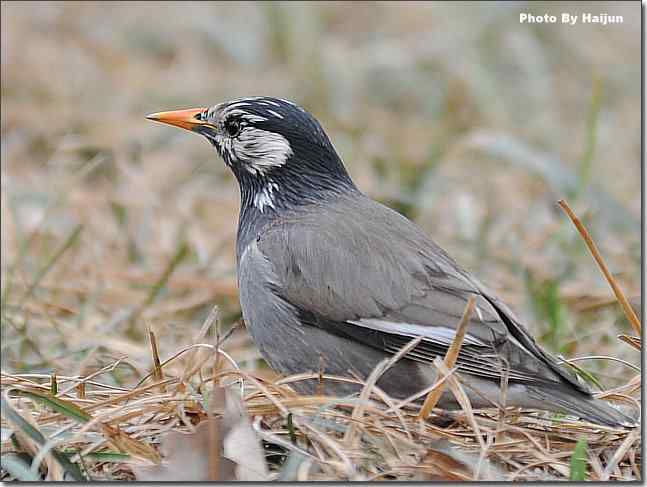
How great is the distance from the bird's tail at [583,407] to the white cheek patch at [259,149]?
1.14m

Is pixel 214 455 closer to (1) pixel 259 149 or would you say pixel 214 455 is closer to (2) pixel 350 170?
(1) pixel 259 149

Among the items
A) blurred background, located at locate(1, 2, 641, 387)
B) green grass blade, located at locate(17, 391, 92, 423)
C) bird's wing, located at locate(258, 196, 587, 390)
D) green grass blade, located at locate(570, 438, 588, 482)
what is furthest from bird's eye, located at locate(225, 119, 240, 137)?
green grass blade, located at locate(570, 438, 588, 482)

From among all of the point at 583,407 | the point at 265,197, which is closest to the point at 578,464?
the point at 583,407

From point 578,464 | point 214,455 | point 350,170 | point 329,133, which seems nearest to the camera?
point 214,455

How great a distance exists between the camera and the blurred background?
446 cm

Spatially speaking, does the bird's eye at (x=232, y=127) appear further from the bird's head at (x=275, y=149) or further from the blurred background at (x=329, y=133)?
the blurred background at (x=329, y=133)

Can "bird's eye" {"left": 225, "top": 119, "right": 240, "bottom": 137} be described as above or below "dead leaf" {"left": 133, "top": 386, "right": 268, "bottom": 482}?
above

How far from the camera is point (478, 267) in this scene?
5016 mm

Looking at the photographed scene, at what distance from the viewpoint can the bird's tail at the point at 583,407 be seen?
2912 millimetres

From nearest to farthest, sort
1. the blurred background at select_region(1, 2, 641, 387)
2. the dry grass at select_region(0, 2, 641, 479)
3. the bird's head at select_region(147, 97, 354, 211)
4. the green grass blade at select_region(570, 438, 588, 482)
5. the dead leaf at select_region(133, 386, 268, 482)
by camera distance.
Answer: the dead leaf at select_region(133, 386, 268, 482) < the green grass blade at select_region(570, 438, 588, 482) < the dry grass at select_region(0, 2, 641, 479) < the bird's head at select_region(147, 97, 354, 211) < the blurred background at select_region(1, 2, 641, 387)

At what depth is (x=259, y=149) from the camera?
364 centimetres

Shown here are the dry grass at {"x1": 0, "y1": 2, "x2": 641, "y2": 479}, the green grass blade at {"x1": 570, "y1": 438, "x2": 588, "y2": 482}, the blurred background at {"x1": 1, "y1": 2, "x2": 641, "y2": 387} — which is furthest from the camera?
the blurred background at {"x1": 1, "y1": 2, "x2": 641, "y2": 387}

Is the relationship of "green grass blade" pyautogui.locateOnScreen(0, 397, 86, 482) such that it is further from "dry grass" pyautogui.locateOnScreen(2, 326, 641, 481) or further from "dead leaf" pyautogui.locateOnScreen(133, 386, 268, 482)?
"dead leaf" pyautogui.locateOnScreen(133, 386, 268, 482)

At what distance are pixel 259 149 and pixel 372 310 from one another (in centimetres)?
79
